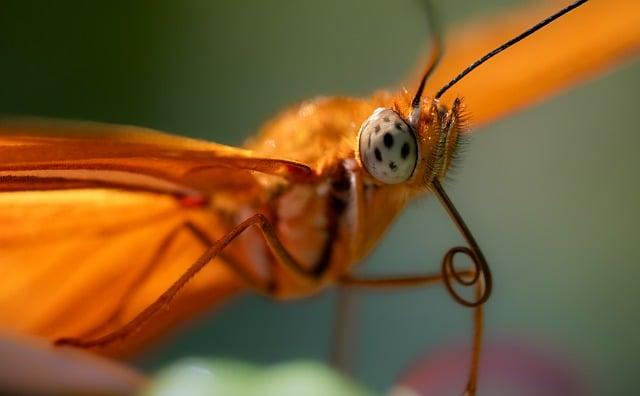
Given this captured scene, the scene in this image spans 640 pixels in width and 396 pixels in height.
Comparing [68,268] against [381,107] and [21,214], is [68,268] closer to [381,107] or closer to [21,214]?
[21,214]

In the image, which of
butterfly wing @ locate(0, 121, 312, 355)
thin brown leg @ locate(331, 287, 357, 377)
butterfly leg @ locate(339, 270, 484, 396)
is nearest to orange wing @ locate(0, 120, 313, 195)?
butterfly wing @ locate(0, 121, 312, 355)

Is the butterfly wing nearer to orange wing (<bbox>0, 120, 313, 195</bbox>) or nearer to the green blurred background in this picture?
orange wing (<bbox>0, 120, 313, 195</bbox>)

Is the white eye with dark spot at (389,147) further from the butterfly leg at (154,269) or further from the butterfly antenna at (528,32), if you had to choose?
the butterfly leg at (154,269)

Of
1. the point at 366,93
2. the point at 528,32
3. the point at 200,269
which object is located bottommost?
the point at 200,269

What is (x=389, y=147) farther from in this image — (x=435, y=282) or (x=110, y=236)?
(x=110, y=236)

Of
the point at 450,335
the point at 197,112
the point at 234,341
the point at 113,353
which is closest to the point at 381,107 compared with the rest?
the point at 113,353

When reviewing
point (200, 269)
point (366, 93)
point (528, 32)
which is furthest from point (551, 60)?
point (366, 93)
